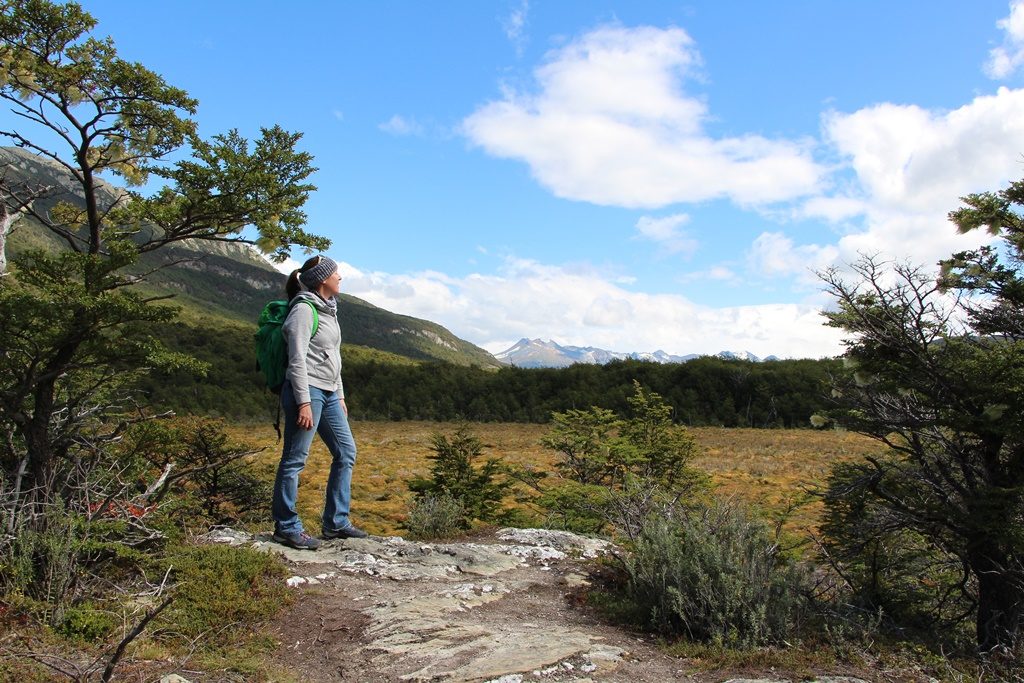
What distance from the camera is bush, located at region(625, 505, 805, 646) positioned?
376 centimetres

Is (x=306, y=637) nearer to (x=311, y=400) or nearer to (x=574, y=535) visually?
(x=311, y=400)

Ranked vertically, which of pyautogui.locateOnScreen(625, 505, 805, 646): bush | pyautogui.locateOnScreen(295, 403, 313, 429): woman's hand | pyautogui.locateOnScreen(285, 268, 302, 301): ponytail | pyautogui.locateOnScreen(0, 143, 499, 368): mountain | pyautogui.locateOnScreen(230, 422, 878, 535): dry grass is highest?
pyautogui.locateOnScreen(0, 143, 499, 368): mountain

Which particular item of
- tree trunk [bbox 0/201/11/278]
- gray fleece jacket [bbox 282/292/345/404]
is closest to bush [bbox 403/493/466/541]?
gray fleece jacket [bbox 282/292/345/404]

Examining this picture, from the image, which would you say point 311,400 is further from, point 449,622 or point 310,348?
point 449,622

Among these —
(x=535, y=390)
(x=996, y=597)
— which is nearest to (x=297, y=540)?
(x=996, y=597)

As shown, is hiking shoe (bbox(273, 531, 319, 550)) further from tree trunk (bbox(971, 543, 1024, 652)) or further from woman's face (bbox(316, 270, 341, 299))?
tree trunk (bbox(971, 543, 1024, 652))

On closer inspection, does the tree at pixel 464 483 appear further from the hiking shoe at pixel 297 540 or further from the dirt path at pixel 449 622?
the hiking shoe at pixel 297 540

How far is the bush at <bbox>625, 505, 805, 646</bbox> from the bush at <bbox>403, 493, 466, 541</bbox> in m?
2.98

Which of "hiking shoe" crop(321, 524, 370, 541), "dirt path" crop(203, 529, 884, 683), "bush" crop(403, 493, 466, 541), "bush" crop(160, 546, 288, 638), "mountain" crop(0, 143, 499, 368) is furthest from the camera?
"mountain" crop(0, 143, 499, 368)

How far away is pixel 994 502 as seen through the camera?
13.7ft

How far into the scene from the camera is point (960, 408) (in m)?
4.45

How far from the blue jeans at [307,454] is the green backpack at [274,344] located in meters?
0.14

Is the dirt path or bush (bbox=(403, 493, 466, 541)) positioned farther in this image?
bush (bbox=(403, 493, 466, 541))

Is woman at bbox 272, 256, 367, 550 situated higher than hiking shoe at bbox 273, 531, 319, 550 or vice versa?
woman at bbox 272, 256, 367, 550
